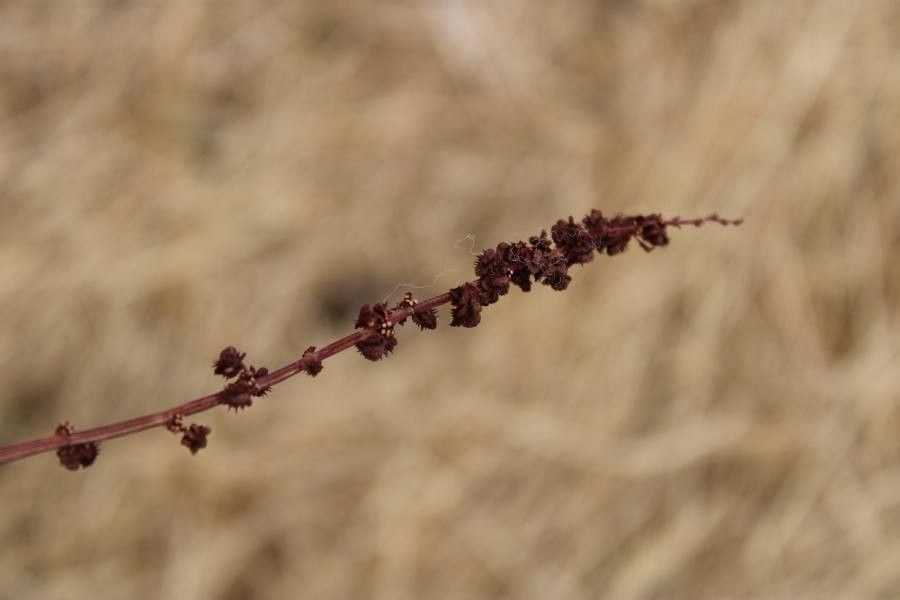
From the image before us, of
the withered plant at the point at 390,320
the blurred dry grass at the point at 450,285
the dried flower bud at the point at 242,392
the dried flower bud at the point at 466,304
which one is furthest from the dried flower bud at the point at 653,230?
the blurred dry grass at the point at 450,285

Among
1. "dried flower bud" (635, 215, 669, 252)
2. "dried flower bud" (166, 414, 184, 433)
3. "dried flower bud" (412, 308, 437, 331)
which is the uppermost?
"dried flower bud" (635, 215, 669, 252)

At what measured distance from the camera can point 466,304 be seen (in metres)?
0.56

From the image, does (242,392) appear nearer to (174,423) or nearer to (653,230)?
(174,423)

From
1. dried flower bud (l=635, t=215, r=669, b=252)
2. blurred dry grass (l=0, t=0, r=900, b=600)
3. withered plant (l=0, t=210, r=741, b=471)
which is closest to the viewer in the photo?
withered plant (l=0, t=210, r=741, b=471)

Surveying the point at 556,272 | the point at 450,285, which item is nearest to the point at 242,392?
the point at 556,272

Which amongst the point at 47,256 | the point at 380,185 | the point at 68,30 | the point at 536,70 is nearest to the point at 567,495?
the point at 380,185

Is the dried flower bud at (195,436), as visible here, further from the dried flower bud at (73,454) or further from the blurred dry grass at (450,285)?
the blurred dry grass at (450,285)

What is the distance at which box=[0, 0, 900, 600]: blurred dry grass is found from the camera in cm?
196

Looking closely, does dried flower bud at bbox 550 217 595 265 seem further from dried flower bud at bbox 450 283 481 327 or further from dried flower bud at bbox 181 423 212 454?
dried flower bud at bbox 181 423 212 454

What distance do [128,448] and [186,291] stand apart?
0.36m

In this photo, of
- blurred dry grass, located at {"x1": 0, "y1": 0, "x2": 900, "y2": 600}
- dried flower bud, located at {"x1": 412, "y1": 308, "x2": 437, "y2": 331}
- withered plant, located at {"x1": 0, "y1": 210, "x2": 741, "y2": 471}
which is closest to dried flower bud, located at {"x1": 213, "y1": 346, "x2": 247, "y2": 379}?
withered plant, located at {"x1": 0, "y1": 210, "x2": 741, "y2": 471}

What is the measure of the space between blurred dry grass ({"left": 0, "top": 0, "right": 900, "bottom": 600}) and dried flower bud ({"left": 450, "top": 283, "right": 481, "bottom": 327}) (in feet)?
4.75

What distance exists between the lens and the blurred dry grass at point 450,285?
6.43 ft

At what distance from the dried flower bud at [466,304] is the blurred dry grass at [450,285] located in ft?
4.75
